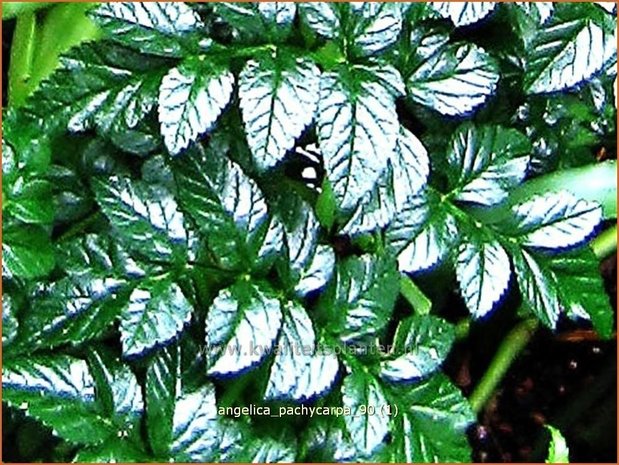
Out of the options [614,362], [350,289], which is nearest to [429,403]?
[350,289]

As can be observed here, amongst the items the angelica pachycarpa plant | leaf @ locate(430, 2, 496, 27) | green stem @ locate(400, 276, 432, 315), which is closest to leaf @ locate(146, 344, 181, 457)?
the angelica pachycarpa plant

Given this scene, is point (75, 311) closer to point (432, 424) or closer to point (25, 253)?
point (25, 253)

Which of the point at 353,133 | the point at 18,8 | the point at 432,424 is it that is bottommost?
the point at 432,424

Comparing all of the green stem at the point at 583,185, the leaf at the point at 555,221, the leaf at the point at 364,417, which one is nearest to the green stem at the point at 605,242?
the green stem at the point at 583,185

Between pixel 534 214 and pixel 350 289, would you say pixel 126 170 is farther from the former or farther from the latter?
pixel 534 214

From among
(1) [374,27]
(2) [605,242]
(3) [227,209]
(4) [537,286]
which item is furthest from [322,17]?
(2) [605,242]

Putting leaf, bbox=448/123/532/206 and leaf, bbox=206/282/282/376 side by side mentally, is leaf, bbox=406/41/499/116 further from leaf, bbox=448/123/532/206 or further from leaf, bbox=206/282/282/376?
leaf, bbox=206/282/282/376
